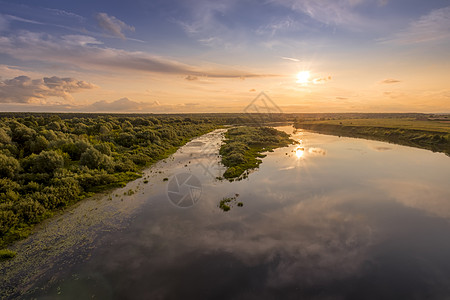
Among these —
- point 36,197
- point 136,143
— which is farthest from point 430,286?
point 136,143

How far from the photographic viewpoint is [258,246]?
14227 mm

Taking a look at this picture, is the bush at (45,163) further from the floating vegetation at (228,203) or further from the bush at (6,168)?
the floating vegetation at (228,203)

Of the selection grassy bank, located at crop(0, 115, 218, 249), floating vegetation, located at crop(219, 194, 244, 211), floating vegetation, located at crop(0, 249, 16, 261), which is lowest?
floating vegetation, located at crop(0, 249, 16, 261)

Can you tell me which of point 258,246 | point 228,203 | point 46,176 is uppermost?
point 46,176

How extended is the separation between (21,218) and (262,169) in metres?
26.6

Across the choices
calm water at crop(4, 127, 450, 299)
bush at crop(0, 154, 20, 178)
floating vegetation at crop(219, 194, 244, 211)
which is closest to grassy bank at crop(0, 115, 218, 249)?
bush at crop(0, 154, 20, 178)

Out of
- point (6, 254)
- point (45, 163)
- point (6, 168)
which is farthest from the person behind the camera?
point (45, 163)

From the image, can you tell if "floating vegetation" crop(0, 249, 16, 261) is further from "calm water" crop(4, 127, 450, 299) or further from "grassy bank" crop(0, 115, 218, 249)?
"grassy bank" crop(0, 115, 218, 249)

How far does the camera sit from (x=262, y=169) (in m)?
32.0

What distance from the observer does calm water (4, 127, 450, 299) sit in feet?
A: 36.3

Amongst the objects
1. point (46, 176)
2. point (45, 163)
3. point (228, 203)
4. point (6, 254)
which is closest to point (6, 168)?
point (45, 163)

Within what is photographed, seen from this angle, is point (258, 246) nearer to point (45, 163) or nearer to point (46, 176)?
point (46, 176)

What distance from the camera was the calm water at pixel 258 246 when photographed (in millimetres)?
11062

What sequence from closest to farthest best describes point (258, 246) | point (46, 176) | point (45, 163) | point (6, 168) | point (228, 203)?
point (258, 246)
point (228, 203)
point (6, 168)
point (46, 176)
point (45, 163)
